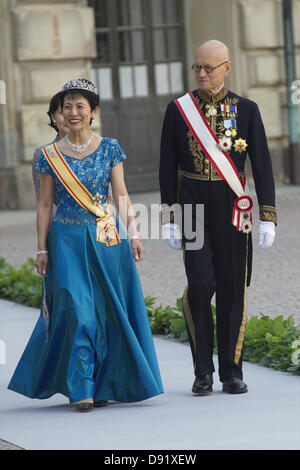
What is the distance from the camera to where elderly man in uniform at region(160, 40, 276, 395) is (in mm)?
6035

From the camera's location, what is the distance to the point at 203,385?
20.0 ft

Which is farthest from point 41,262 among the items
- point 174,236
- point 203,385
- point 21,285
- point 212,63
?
point 21,285

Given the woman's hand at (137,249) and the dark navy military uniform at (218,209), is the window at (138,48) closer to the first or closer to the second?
the dark navy military uniform at (218,209)

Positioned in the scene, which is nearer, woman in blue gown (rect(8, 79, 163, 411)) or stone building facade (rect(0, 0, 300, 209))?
woman in blue gown (rect(8, 79, 163, 411))

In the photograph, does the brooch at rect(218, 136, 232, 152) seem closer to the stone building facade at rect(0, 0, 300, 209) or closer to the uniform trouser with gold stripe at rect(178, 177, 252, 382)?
the uniform trouser with gold stripe at rect(178, 177, 252, 382)

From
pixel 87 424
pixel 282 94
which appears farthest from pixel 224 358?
pixel 282 94

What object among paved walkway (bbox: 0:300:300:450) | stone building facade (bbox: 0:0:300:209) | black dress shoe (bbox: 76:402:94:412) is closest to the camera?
paved walkway (bbox: 0:300:300:450)

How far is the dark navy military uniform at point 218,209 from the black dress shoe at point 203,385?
2cm

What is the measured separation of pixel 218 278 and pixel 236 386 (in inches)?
21.1

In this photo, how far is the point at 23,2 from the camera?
622 inches

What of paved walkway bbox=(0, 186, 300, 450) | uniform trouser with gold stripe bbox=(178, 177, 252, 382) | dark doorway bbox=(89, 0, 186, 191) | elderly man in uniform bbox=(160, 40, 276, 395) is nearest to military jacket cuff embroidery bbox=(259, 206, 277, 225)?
elderly man in uniform bbox=(160, 40, 276, 395)

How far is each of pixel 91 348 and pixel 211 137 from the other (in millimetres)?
1175

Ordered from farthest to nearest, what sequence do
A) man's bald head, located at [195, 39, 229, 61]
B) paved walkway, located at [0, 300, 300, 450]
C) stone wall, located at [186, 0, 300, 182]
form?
stone wall, located at [186, 0, 300, 182] → man's bald head, located at [195, 39, 229, 61] → paved walkway, located at [0, 300, 300, 450]

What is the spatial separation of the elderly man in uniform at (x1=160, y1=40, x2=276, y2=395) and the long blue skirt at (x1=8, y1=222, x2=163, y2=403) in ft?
0.98
